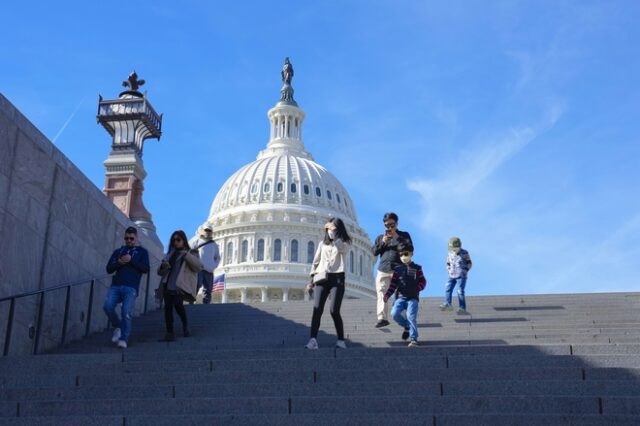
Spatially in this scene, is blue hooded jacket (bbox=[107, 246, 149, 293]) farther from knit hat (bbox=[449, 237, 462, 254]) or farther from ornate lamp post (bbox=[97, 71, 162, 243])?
ornate lamp post (bbox=[97, 71, 162, 243])

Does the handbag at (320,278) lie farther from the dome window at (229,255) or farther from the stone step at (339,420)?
the dome window at (229,255)

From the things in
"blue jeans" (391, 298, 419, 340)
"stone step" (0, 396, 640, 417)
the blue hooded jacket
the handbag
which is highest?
the blue hooded jacket

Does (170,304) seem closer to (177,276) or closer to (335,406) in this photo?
(177,276)

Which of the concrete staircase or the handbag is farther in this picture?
the handbag

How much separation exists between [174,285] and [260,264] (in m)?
75.8

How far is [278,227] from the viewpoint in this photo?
90.4m

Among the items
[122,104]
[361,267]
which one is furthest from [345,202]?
[122,104]

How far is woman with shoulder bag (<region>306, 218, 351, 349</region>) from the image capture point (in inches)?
392

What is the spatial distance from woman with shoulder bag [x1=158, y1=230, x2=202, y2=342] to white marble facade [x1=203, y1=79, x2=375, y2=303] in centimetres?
7174

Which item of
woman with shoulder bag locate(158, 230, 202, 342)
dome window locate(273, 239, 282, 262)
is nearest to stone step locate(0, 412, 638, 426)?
woman with shoulder bag locate(158, 230, 202, 342)

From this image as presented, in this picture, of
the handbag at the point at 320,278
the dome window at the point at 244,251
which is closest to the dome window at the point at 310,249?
the dome window at the point at 244,251

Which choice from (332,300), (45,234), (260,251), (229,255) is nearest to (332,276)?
(332,300)

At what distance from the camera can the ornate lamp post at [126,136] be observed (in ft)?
109

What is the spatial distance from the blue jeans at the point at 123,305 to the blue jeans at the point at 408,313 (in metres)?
3.43
